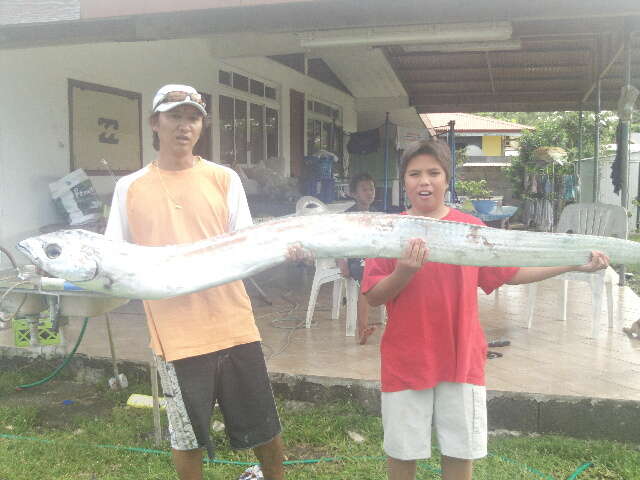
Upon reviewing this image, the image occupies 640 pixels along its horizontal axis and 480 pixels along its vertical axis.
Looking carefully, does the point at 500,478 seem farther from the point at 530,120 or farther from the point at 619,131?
the point at 530,120

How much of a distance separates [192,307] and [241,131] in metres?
7.24

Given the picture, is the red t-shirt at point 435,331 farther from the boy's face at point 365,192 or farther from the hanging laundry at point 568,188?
the hanging laundry at point 568,188

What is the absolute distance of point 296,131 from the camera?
11.6 meters

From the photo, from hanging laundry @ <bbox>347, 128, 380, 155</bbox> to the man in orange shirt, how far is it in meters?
9.44

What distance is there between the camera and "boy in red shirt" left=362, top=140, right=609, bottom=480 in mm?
2268

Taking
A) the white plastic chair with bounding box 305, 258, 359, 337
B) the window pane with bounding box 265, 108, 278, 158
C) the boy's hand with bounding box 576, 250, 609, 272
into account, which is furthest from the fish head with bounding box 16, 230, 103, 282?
the window pane with bounding box 265, 108, 278, 158

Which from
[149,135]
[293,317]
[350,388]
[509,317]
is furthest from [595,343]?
[149,135]

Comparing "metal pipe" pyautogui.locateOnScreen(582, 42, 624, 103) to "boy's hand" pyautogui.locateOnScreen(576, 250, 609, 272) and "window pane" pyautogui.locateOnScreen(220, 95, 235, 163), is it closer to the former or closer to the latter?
"window pane" pyautogui.locateOnScreen(220, 95, 235, 163)

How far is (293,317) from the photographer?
6.04 meters

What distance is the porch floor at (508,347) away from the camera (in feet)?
13.0

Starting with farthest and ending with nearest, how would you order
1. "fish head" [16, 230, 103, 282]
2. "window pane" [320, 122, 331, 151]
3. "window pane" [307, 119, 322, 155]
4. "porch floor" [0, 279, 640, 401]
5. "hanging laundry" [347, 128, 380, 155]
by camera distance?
"window pane" [320, 122, 331, 151] < "window pane" [307, 119, 322, 155] < "hanging laundry" [347, 128, 380, 155] < "porch floor" [0, 279, 640, 401] < "fish head" [16, 230, 103, 282]

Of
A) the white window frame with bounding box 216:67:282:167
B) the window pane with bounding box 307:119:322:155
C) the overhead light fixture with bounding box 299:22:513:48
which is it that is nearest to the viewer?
the overhead light fixture with bounding box 299:22:513:48

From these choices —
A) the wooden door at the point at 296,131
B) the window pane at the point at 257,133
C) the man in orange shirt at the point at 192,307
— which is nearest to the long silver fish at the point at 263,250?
the man in orange shirt at the point at 192,307

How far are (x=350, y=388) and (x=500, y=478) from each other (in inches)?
44.1
